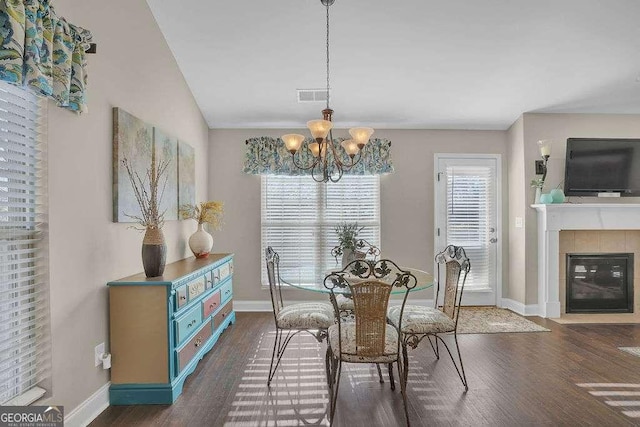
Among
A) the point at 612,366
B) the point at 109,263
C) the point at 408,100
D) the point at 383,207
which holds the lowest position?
the point at 612,366

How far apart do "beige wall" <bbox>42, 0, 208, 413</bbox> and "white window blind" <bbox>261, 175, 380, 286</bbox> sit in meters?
2.14

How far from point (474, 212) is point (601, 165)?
5.06 ft

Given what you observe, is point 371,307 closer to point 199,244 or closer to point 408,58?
point 199,244

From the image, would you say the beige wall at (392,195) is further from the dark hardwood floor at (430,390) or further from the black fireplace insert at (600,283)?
the dark hardwood floor at (430,390)

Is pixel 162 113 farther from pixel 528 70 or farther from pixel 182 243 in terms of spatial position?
pixel 528 70

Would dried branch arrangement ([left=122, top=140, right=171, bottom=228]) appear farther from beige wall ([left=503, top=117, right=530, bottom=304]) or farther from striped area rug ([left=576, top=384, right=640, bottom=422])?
beige wall ([left=503, top=117, right=530, bottom=304])

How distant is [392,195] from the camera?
17.0 feet

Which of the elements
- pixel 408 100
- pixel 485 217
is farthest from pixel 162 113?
pixel 485 217

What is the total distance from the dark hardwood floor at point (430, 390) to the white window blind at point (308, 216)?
1395 millimetres

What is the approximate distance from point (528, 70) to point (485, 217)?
198 cm

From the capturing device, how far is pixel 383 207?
5176 mm

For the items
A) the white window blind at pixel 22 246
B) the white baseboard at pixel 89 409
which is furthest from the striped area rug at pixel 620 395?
the white window blind at pixel 22 246

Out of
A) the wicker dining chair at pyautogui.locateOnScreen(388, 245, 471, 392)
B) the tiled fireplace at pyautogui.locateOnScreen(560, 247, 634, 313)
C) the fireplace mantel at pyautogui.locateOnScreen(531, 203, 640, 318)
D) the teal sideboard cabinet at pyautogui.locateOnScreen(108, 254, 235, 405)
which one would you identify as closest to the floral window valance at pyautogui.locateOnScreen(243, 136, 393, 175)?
the fireplace mantel at pyautogui.locateOnScreen(531, 203, 640, 318)

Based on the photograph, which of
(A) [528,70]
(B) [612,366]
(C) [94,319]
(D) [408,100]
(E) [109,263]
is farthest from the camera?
(D) [408,100]
